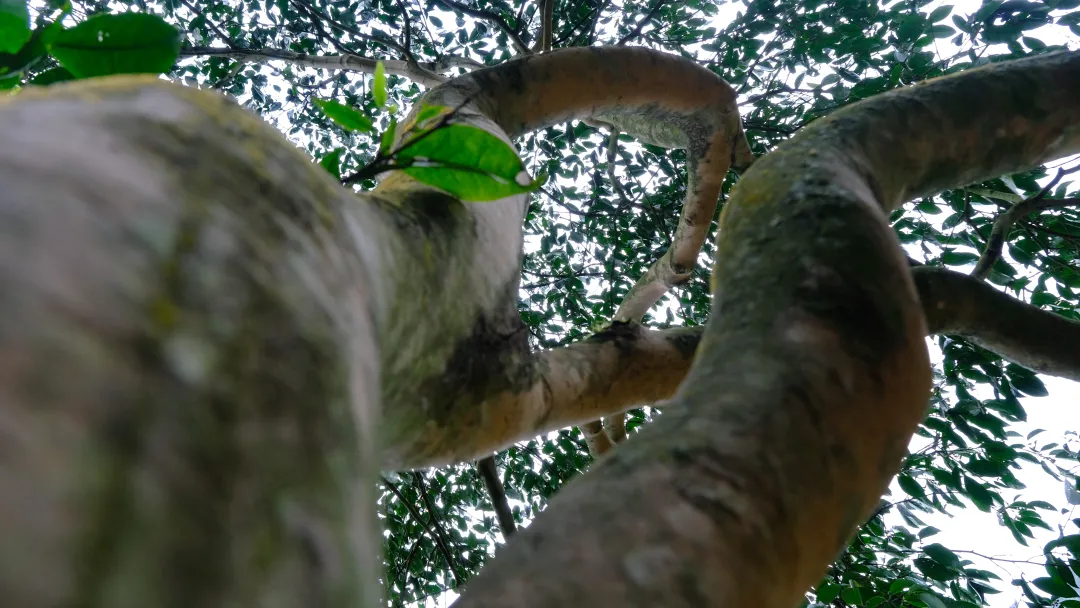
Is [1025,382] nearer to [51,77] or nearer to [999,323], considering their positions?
[999,323]

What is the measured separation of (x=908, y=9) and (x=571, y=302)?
6.21ft

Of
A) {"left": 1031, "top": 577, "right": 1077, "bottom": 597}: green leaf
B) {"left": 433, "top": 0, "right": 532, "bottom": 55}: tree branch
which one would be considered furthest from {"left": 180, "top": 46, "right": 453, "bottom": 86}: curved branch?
{"left": 1031, "top": 577, "right": 1077, "bottom": 597}: green leaf

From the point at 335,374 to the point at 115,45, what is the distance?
1.87 feet

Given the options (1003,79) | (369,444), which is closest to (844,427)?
(369,444)

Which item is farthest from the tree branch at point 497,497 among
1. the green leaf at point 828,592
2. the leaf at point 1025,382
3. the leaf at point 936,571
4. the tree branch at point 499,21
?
the tree branch at point 499,21

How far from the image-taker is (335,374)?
323 mm

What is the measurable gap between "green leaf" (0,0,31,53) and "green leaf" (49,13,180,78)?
0.28ft

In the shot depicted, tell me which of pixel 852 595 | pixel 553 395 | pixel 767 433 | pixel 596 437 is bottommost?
pixel 852 595

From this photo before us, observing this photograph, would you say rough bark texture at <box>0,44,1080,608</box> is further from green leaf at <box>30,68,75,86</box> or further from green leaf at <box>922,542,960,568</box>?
green leaf at <box>922,542,960,568</box>

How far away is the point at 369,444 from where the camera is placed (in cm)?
34

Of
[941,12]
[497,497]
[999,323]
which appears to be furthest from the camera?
[941,12]

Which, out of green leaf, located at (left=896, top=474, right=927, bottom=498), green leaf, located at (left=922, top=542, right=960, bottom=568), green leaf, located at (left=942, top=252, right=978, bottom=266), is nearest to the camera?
green leaf, located at (left=922, top=542, right=960, bottom=568)

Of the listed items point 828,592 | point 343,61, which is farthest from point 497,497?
point 343,61

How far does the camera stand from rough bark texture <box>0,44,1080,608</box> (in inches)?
8.2
